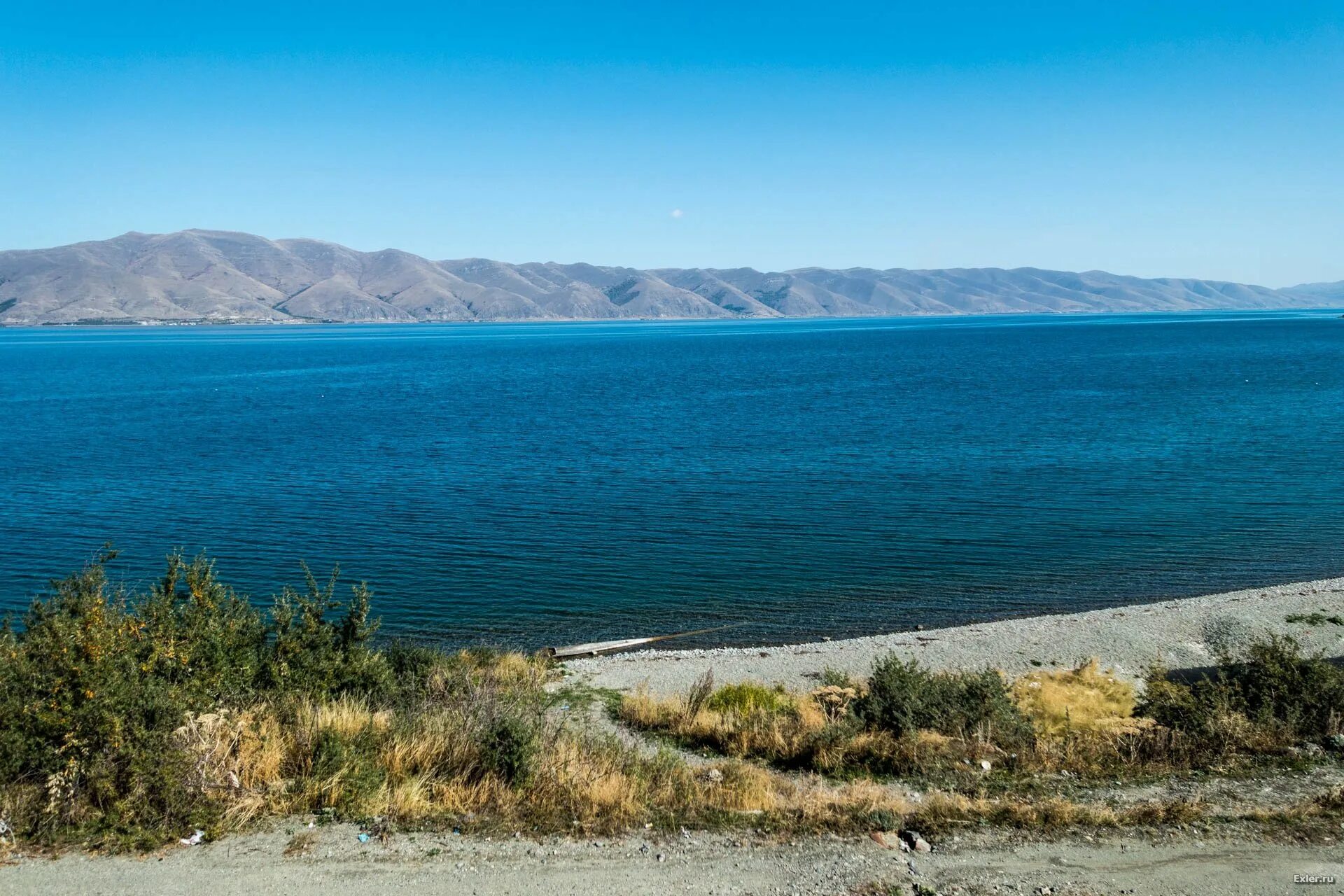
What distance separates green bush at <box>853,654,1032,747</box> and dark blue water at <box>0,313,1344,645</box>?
29.5ft

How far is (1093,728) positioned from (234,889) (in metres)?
Result: 11.5

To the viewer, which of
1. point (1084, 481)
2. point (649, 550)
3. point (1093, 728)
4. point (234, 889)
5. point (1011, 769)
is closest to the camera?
point (234, 889)

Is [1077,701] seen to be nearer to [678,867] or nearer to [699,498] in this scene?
[678,867]

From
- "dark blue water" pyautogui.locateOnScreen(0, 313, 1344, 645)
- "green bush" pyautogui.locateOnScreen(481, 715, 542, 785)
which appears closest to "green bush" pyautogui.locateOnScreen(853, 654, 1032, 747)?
"green bush" pyautogui.locateOnScreen(481, 715, 542, 785)

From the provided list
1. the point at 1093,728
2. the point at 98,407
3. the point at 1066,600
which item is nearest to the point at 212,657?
the point at 1093,728

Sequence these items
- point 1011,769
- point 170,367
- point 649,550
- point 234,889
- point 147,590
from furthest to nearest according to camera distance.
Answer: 1. point 170,367
2. point 649,550
3. point 147,590
4. point 1011,769
5. point 234,889

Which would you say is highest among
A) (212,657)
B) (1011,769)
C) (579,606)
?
(212,657)

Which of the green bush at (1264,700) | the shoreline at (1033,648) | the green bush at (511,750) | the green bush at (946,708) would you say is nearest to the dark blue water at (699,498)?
the shoreline at (1033,648)

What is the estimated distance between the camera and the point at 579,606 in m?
25.9

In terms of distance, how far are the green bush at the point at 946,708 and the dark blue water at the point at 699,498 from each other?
899 cm

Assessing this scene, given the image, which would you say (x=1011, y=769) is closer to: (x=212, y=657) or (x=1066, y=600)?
(x=212, y=657)

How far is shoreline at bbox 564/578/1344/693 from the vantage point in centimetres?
1949

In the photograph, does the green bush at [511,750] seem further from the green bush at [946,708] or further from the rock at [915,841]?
the green bush at [946,708]

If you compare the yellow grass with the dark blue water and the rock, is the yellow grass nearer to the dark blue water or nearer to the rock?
the rock
